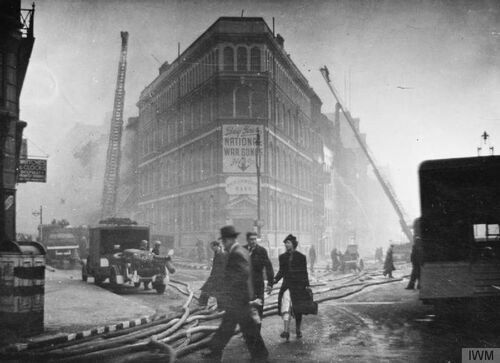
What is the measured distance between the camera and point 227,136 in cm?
3662

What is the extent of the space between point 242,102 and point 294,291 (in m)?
30.3

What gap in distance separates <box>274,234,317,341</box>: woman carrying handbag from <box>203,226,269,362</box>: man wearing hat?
2.19m

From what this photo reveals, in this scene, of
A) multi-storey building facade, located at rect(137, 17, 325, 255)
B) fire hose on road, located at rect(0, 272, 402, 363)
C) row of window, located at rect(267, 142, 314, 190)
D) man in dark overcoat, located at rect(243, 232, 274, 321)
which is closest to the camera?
fire hose on road, located at rect(0, 272, 402, 363)

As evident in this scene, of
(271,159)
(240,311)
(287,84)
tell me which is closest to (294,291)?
(240,311)

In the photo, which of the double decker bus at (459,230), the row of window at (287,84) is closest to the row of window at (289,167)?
the row of window at (287,84)

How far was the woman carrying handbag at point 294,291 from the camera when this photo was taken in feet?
26.7

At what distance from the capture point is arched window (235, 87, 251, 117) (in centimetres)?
3725

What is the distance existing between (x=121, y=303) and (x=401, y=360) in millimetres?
8114

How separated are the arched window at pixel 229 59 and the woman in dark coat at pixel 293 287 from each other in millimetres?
29147

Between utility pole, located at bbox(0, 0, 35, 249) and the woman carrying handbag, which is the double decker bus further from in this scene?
utility pole, located at bbox(0, 0, 35, 249)

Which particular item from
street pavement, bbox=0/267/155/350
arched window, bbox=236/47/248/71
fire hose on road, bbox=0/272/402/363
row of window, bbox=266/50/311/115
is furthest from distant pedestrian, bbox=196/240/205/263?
fire hose on road, bbox=0/272/402/363

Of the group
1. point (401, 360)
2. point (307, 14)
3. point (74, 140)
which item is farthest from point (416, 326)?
point (74, 140)

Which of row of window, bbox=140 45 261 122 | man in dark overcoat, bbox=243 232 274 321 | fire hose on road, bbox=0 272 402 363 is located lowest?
fire hose on road, bbox=0 272 402 363

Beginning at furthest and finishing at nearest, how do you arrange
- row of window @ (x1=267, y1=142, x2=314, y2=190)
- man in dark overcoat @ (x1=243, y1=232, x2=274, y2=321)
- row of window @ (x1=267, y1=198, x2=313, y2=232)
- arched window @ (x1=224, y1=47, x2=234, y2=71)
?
row of window @ (x1=267, y1=142, x2=314, y2=190), row of window @ (x1=267, y1=198, x2=313, y2=232), arched window @ (x1=224, y1=47, x2=234, y2=71), man in dark overcoat @ (x1=243, y1=232, x2=274, y2=321)
